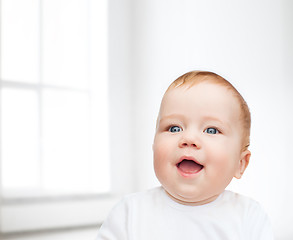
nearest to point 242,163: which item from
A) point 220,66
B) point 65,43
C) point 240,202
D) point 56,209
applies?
point 240,202

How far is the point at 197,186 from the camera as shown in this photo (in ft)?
2.68

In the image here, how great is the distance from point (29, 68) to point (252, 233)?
1.09 metres

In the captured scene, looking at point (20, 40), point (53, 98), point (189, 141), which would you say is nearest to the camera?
point (189, 141)

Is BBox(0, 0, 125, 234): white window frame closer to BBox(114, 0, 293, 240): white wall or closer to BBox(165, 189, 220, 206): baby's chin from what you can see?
BBox(114, 0, 293, 240): white wall

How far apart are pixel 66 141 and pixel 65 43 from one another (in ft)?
1.28

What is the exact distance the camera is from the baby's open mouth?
824 millimetres

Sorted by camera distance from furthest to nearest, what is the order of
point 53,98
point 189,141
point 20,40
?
point 53,98, point 20,40, point 189,141

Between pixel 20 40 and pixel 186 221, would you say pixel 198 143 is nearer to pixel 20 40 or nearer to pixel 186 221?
pixel 186 221

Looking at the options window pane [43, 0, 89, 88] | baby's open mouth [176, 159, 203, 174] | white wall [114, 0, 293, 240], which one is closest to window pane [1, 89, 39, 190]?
window pane [43, 0, 89, 88]

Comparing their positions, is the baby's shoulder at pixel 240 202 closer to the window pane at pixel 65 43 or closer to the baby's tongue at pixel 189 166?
the baby's tongue at pixel 189 166

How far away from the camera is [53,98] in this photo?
1714 mm

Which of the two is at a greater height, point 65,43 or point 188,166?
point 65,43

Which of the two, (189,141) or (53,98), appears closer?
(189,141)

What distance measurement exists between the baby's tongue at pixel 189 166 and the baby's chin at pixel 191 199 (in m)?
0.05
